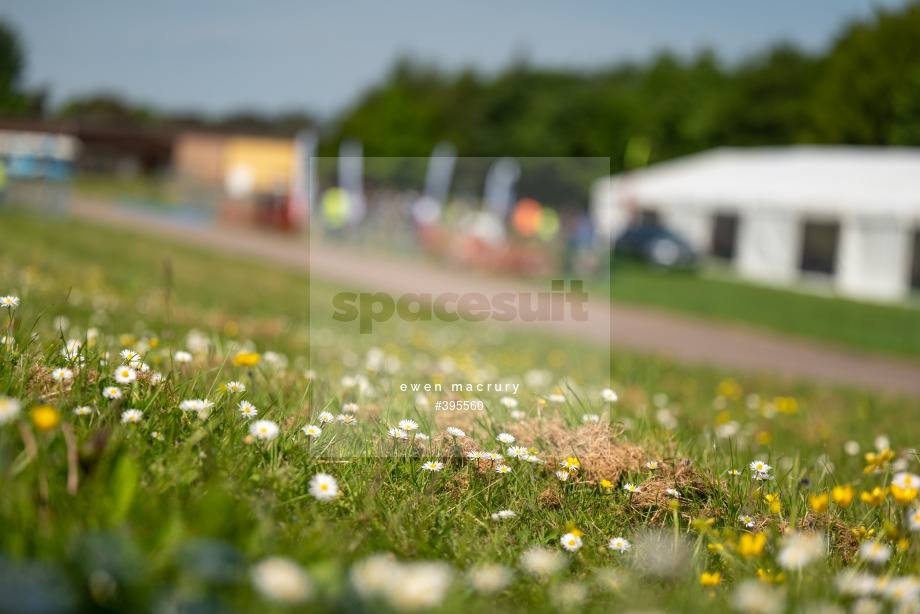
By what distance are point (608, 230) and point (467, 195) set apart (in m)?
7.05

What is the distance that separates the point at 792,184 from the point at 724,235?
299 centimetres

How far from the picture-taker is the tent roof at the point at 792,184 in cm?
2227

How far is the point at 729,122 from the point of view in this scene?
5331cm

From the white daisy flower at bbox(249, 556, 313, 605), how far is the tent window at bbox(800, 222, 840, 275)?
25.3 m

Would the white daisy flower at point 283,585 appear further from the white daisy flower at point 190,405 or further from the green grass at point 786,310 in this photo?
the green grass at point 786,310

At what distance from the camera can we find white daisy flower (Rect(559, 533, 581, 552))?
7.03 ft

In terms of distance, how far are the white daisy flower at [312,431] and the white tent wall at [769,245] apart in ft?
77.0

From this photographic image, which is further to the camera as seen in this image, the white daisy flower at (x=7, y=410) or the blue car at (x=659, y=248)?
the blue car at (x=659, y=248)

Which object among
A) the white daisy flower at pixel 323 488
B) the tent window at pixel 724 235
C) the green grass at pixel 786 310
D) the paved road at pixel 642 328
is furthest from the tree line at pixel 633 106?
the tent window at pixel 724 235

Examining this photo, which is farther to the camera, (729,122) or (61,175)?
(729,122)

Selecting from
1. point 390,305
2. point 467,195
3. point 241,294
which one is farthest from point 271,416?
point 467,195

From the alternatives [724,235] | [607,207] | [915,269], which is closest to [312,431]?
[915,269]

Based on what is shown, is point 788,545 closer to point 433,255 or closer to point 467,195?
point 433,255

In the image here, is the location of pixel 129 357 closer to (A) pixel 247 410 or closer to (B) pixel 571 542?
(A) pixel 247 410
